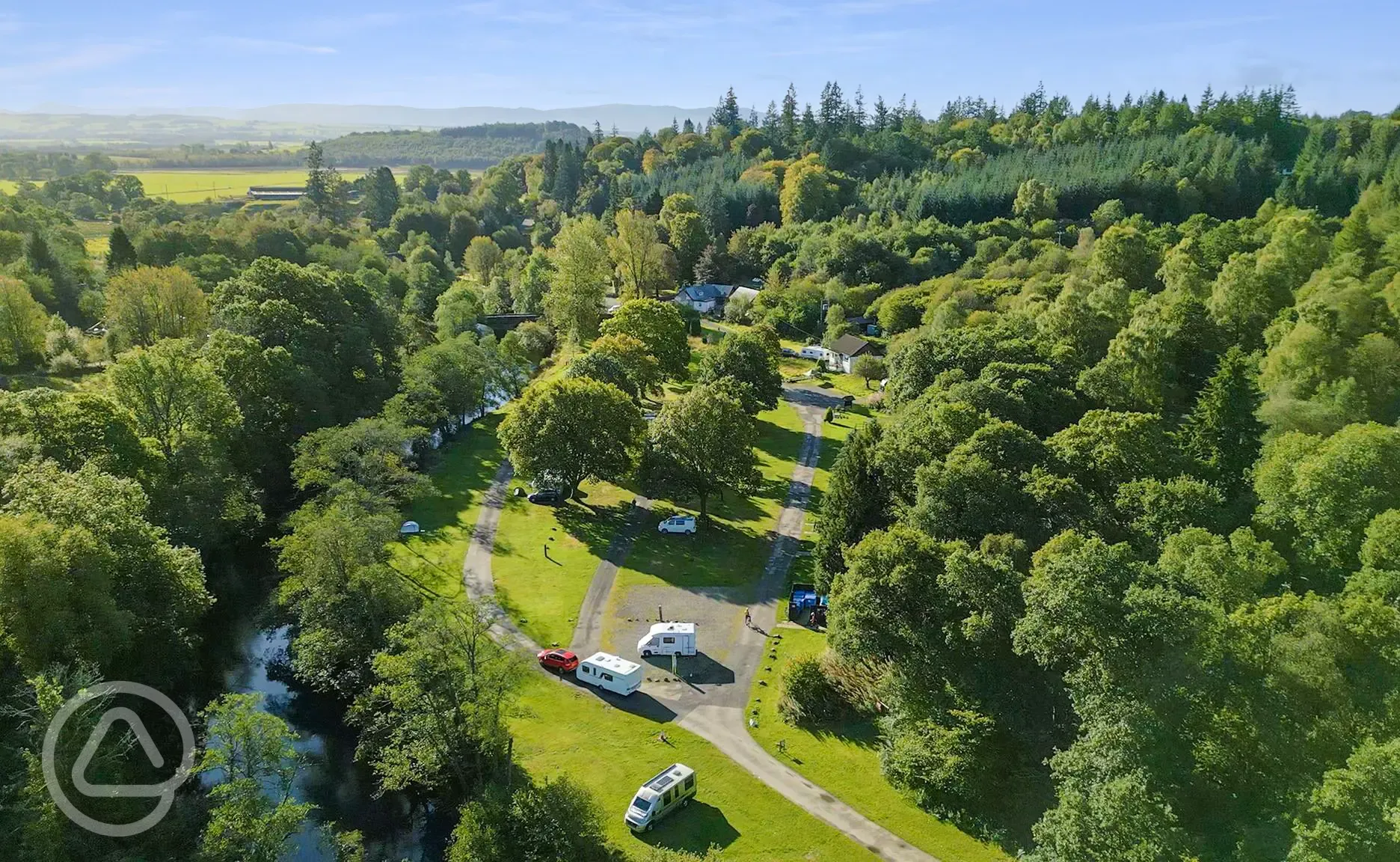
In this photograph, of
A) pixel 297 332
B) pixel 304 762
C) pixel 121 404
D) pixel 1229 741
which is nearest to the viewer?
pixel 1229 741

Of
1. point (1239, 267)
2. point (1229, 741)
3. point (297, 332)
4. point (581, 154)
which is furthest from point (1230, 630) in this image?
point (581, 154)

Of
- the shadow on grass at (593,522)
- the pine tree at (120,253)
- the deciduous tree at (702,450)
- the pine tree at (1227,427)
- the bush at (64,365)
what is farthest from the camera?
the pine tree at (120,253)

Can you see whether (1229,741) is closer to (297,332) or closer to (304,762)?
(304,762)

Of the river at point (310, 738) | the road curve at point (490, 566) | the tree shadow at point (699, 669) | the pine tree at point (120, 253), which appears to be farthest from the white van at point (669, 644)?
the pine tree at point (120, 253)

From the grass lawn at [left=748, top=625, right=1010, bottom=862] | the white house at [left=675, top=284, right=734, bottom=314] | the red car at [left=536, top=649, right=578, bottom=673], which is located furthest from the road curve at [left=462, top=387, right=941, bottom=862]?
the white house at [left=675, top=284, right=734, bottom=314]

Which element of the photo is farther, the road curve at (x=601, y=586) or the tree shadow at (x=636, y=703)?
the road curve at (x=601, y=586)

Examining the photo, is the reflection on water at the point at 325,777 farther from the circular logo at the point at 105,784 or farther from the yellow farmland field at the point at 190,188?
the yellow farmland field at the point at 190,188
